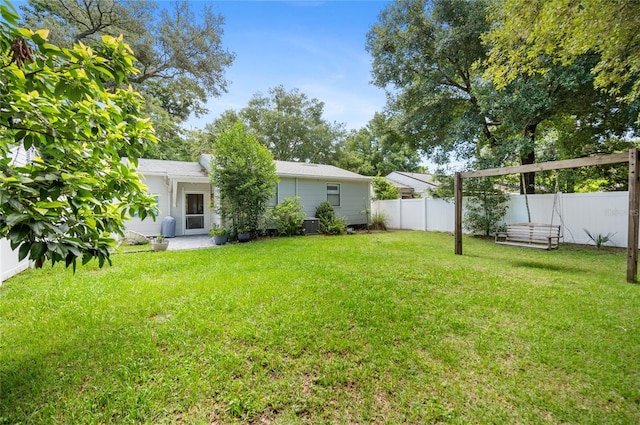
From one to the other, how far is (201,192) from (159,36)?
839cm

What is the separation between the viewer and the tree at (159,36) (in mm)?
11172

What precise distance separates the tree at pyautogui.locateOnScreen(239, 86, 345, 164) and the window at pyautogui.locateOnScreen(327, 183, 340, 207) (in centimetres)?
1407

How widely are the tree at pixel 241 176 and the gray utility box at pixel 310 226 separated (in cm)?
224

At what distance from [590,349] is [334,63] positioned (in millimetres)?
11437

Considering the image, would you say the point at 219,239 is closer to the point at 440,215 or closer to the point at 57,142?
the point at 57,142

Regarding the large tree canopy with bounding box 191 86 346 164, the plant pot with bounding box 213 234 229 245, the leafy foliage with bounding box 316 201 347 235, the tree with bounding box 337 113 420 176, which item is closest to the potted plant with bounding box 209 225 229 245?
the plant pot with bounding box 213 234 229 245

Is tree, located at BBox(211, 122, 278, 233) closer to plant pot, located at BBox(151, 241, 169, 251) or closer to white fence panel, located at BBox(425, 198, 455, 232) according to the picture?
plant pot, located at BBox(151, 241, 169, 251)

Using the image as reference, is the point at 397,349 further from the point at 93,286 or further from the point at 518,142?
the point at 518,142

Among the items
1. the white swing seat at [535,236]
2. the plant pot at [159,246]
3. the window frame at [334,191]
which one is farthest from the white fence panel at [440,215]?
the plant pot at [159,246]

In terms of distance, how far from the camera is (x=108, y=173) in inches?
84.0

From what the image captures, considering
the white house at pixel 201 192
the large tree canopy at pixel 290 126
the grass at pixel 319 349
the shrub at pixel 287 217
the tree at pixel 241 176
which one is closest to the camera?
the grass at pixel 319 349

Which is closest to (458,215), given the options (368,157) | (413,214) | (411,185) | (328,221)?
(328,221)

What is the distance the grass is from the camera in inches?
78.8

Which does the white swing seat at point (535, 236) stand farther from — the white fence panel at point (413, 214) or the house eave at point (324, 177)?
the house eave at point (324, 177)
